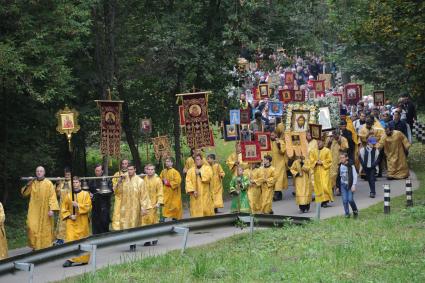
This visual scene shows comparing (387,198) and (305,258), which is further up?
(387,198)

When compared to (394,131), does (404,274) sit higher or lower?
lower

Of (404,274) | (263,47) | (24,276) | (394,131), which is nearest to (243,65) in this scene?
(263,47)

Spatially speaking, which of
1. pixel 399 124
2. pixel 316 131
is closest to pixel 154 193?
pixel 316 131

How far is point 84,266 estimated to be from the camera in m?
17.3

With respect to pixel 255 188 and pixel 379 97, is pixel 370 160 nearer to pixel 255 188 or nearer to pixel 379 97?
pixel 255 188

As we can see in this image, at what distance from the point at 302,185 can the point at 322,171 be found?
654 millimetres

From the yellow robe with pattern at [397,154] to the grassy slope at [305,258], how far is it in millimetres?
9809

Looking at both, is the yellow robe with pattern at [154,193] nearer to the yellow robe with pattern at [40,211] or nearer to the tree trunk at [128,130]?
the yellow robe with pattern at [40,211]

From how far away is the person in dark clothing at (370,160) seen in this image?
1006 inches

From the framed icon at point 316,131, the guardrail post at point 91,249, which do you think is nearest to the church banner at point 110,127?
the framed icon at point 316,131

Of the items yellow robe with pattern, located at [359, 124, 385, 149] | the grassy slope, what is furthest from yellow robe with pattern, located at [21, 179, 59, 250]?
yellow robe with pattern, located at [359, 124, 385, 149]

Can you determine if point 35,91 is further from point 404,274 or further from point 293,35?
point 404,274

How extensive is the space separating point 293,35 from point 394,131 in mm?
4466

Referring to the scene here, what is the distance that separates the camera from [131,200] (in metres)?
Result: 20.5
